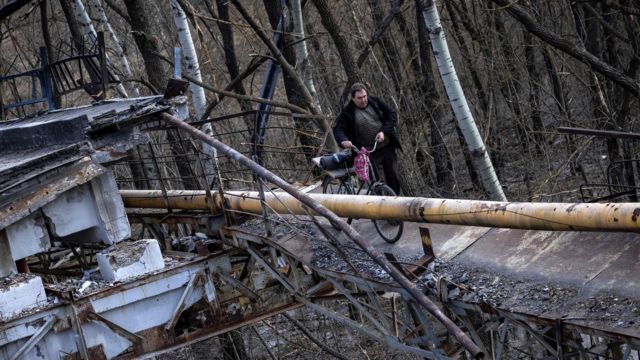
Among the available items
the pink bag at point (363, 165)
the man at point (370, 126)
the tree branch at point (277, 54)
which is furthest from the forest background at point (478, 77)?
the pink bag at point (363, 165)

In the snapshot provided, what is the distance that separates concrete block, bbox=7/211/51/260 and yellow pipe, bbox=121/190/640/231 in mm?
2676

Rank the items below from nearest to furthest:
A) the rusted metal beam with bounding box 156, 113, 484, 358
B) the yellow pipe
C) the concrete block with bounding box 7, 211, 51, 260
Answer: the rusted metal beam with bounding box 156, 113, 484, 358
the yellow pipe
the concrete block with bounding box 7, 211, 51, 260

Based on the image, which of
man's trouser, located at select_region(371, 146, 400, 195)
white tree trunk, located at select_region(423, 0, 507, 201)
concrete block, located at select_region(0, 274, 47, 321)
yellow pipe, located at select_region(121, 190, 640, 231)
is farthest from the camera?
white tree trunk, located at select_region(423, 0, 507, 201)

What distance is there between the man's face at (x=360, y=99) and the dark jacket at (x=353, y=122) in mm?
92

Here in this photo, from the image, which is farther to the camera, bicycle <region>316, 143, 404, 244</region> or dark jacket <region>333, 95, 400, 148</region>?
dark jacket <region>333, 95, 400, 148</region>

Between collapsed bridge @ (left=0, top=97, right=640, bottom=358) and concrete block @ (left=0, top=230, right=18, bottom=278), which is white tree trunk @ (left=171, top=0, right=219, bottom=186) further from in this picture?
concrete block @ (left=0, top=230, right=18, bottom=278)

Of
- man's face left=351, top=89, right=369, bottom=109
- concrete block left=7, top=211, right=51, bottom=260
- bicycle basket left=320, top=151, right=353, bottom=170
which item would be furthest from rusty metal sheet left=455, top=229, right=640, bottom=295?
concrete block left=7, top=211, right=51, bottom=260

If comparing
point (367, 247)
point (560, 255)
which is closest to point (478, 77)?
point (560, 255)

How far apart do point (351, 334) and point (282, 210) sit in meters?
7.31

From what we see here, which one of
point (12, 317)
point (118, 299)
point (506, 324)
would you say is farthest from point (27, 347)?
point (506, 324)

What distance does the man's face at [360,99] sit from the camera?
36.5 feet

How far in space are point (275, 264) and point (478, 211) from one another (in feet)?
12.1

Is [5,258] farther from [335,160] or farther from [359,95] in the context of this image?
[359,95]

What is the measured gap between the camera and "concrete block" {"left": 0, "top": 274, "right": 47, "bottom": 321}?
1012 centimetres
